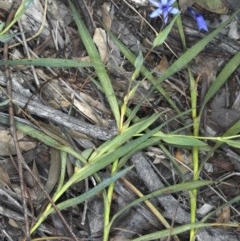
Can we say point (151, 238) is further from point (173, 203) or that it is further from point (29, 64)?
point (29, 64)

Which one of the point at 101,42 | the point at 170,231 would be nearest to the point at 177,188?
the point at 170,231

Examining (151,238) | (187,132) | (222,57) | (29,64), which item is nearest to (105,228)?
(151,238)

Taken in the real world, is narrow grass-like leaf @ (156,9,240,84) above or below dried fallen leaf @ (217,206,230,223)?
above

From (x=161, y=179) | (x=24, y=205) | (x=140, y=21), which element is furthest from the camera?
(x=140, y=21)

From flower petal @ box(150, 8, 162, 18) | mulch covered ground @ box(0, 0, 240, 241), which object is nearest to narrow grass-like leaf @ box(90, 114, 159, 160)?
mulch covered ground @ box(0, 0, 240, 241)

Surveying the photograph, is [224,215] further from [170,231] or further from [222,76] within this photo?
[222,76]

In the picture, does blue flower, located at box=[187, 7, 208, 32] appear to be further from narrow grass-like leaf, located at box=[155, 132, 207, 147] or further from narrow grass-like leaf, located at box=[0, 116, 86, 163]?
narrow grass-like leaf, located at box=[0, 116, 86, 163]
